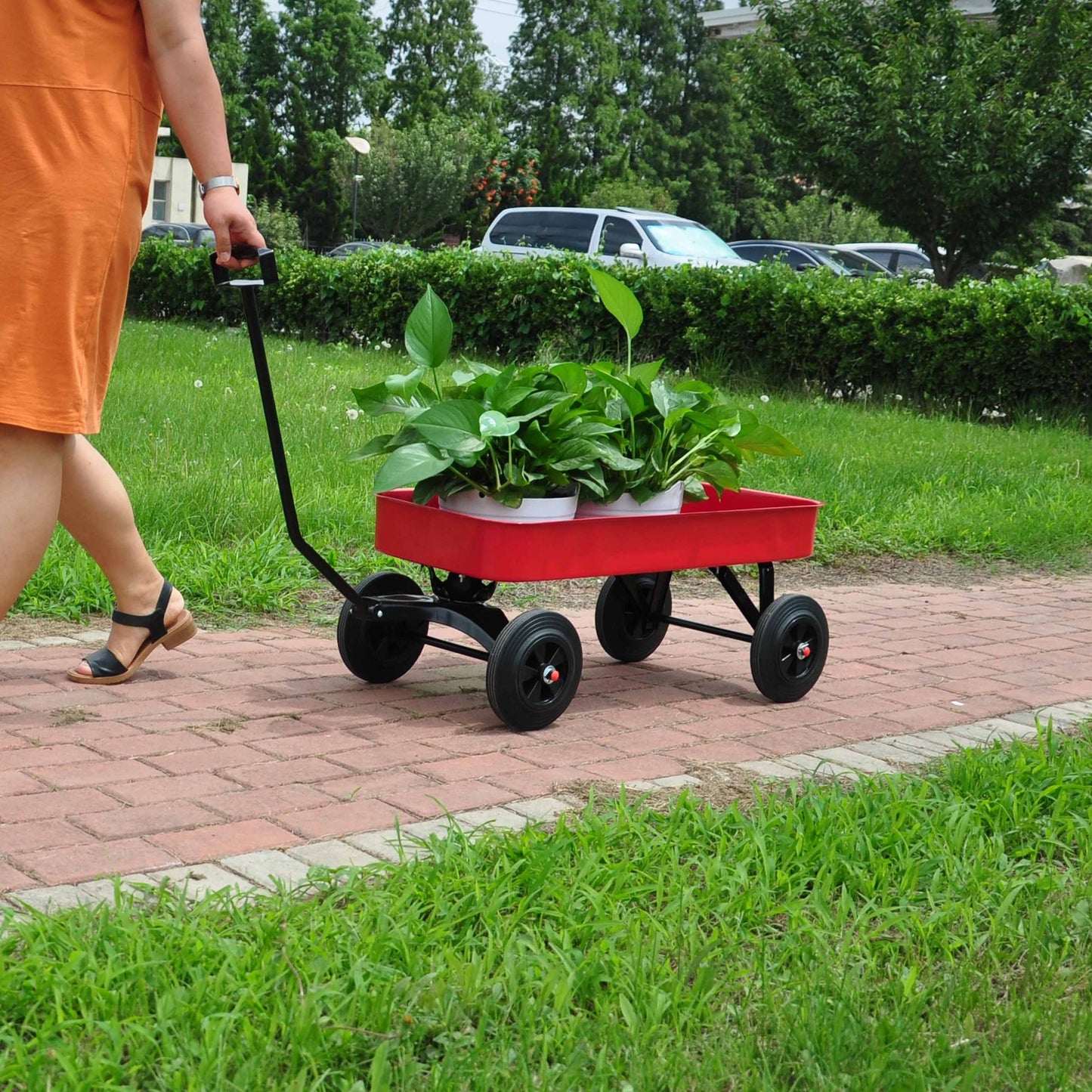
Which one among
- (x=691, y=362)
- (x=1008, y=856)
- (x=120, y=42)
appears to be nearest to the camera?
(x=1008, y=856)

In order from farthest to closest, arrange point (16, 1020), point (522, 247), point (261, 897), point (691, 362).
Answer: point (522, 247)
point (691, 362)
point (261, 897)
point (16, 1020)

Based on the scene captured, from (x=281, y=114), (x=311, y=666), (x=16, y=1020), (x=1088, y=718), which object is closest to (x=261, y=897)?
(x=16, y=1020)

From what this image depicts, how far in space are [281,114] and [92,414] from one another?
6530 cm

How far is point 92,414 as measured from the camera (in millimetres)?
3125

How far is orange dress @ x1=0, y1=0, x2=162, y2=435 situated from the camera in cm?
295

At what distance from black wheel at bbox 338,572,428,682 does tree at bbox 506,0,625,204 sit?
62.6m

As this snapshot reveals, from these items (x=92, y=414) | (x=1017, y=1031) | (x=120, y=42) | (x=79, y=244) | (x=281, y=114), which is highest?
(x=281, y=114)

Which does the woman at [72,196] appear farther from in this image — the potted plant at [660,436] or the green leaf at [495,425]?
the potted plant at [660,436]

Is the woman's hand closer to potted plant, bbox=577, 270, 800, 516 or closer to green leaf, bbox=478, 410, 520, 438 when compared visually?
green leaf, bbox=478, 410, 520, 438

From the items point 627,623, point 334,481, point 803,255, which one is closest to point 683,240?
point 803,255

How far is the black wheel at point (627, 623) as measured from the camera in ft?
14.2

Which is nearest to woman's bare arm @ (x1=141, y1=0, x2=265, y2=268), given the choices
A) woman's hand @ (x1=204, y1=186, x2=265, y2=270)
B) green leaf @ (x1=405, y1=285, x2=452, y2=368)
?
woman's hand @ (x1=204, y1=186, x2=265, y2=270)

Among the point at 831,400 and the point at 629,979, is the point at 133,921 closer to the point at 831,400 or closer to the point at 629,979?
the point at 629,979

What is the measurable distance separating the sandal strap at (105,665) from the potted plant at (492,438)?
80 cm
